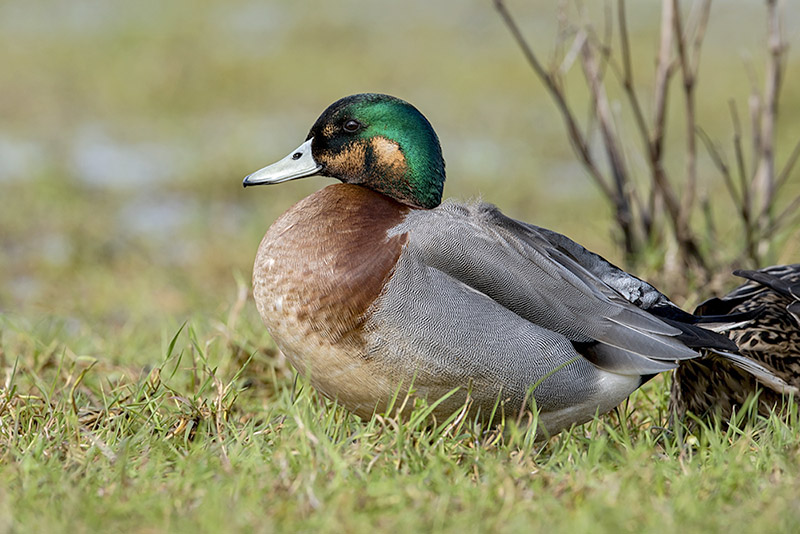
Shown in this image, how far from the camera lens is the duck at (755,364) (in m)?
2.96

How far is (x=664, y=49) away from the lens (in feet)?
14.8

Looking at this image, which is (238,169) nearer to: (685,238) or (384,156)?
(685,238)

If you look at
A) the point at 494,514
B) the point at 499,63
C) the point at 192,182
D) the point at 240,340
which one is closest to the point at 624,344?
the point at 494,514

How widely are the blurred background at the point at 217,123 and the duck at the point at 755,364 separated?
5.51ft

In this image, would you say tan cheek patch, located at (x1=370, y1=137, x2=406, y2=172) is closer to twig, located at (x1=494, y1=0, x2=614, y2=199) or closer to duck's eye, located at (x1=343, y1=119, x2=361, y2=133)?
duck's eye, located at (x1=343, y1=119, x2=361, y2=133)

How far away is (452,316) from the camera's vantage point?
269 cm

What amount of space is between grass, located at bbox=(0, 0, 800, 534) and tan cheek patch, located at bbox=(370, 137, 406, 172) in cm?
62

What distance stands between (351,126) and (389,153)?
0.47ft

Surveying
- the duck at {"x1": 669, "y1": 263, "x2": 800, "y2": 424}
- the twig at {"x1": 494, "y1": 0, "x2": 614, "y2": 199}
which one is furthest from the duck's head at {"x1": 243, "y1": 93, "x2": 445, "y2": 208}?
the twig at {"x1": 494, "y1": 0, "x2": 614, "y2": 199}

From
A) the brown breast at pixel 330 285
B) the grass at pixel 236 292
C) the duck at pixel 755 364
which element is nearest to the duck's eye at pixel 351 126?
the brown breast at pixel 330 285

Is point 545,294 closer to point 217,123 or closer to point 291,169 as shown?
point 291,169

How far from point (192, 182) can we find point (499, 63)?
6905 mm

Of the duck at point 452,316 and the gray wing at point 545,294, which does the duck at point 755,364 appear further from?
the gray wing at point 545,294

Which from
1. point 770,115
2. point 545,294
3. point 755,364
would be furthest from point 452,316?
point 770,115
